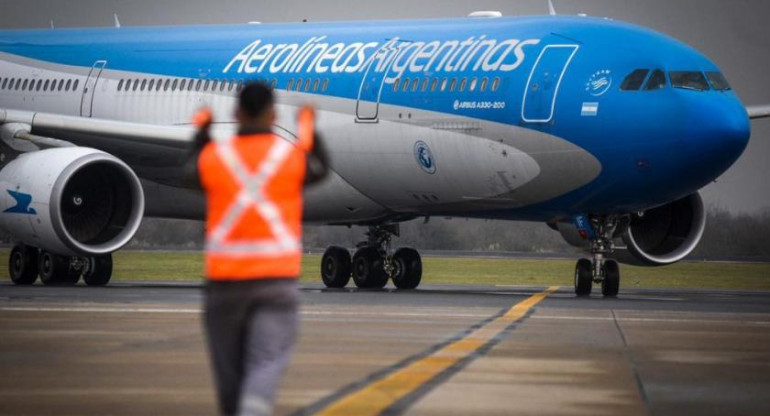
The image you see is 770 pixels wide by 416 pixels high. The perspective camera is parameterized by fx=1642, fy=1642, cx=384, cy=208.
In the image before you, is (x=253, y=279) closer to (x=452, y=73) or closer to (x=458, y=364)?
(x=458, y=364)

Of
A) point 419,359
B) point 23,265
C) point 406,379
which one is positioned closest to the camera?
point 406,379

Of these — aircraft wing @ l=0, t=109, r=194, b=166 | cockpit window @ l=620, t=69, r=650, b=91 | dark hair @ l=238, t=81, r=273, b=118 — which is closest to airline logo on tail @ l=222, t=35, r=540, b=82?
cockpit window @ l=620, t=69, r=650, b=91

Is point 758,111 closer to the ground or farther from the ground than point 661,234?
farther from the ground

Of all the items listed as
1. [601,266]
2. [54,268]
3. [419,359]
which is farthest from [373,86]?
[419,359]

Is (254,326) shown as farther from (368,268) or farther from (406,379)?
(368,268)

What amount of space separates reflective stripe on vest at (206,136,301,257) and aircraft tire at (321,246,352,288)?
19.0m

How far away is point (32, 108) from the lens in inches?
1086

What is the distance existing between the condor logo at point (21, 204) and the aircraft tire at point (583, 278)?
740cm

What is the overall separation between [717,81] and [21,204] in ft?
30.9

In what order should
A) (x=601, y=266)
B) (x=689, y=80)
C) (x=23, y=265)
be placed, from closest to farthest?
(x=689, y=80) → (x=601, y=266) → (x=23, y=265)

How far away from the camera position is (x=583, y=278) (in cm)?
2239

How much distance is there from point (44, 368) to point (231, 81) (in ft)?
47.9

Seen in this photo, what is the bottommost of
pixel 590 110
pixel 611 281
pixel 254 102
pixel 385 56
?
pixel 611 281

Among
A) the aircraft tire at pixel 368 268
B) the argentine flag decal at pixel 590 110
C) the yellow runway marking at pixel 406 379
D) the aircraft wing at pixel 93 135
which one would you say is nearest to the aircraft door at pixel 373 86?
the aircraft wing at pixel 93 135
